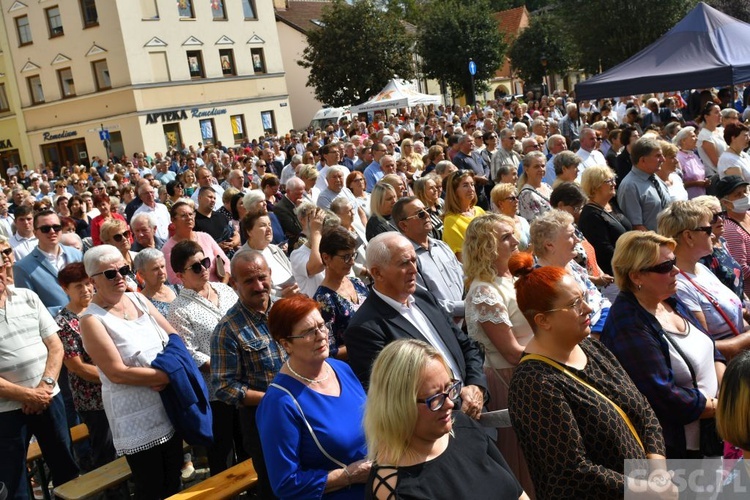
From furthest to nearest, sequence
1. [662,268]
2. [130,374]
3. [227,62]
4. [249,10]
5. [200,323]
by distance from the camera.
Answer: [249,10] < [227,62] < [200,323] < [130,374] < [662,268]

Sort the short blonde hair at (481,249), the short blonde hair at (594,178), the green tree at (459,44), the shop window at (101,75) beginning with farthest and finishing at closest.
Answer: the green tree at (459,44) < the shop window at (101,75) < the short blonde hair at (594,178) < the short blonde hair at (481,249)

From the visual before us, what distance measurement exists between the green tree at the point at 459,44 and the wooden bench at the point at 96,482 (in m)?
38.8

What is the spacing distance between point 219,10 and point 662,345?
36.4 m

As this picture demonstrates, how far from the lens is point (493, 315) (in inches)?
157

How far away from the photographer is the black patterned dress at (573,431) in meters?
2.76

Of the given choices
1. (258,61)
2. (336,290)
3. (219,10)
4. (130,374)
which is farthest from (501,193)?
(258,61)

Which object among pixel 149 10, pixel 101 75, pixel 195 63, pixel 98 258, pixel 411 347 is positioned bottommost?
pixel 411 347

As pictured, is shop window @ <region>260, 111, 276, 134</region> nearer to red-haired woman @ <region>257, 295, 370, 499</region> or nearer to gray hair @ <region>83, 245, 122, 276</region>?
gray hair @ <region>83, 245, 122, 276</region>

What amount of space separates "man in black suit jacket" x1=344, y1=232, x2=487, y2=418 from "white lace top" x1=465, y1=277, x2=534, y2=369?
0.49 feet

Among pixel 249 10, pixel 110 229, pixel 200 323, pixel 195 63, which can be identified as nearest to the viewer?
pixel 200 323

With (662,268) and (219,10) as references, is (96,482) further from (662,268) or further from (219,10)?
(219,10)

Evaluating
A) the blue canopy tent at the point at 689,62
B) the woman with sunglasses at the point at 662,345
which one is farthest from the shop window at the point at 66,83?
the woman with sunglasses at the point at 662,345

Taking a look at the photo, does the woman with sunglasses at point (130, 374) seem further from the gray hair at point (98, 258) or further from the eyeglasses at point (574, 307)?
the eyeglasses at point (574, 307)

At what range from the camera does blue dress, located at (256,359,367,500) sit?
2.88 meters
